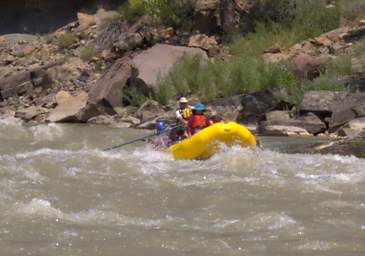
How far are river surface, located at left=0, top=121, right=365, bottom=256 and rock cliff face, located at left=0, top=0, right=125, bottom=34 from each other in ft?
72.3

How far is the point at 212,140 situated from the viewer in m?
10.4

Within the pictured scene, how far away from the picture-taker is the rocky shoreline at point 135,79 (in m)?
15.0

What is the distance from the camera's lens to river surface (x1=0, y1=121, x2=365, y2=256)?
5.33 metres

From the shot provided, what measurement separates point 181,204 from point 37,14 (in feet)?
90.8

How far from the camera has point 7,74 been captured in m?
25.1

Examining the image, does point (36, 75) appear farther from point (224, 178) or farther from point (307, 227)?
point (307, 227)

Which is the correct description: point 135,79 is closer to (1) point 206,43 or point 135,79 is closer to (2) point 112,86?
(2) point 112,86

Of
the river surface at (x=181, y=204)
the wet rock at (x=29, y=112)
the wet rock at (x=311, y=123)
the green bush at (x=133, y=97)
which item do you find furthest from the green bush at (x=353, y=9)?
the river surface at (x=181, y=204)

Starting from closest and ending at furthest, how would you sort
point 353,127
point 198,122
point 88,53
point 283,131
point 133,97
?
point 198,122
point 353,127
point 283,131
point 133,97
point 88,53

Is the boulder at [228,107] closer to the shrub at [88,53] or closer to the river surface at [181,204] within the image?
the river surface at [181,204]

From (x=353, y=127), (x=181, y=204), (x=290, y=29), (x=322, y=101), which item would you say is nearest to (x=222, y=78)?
(x=322, y=101)

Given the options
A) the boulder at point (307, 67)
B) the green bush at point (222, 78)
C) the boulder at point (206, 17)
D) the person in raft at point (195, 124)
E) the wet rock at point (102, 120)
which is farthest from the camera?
the boulder at point (206, 17)

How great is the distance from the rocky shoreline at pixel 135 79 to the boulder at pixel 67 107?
0.03 m

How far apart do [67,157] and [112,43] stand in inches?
584
